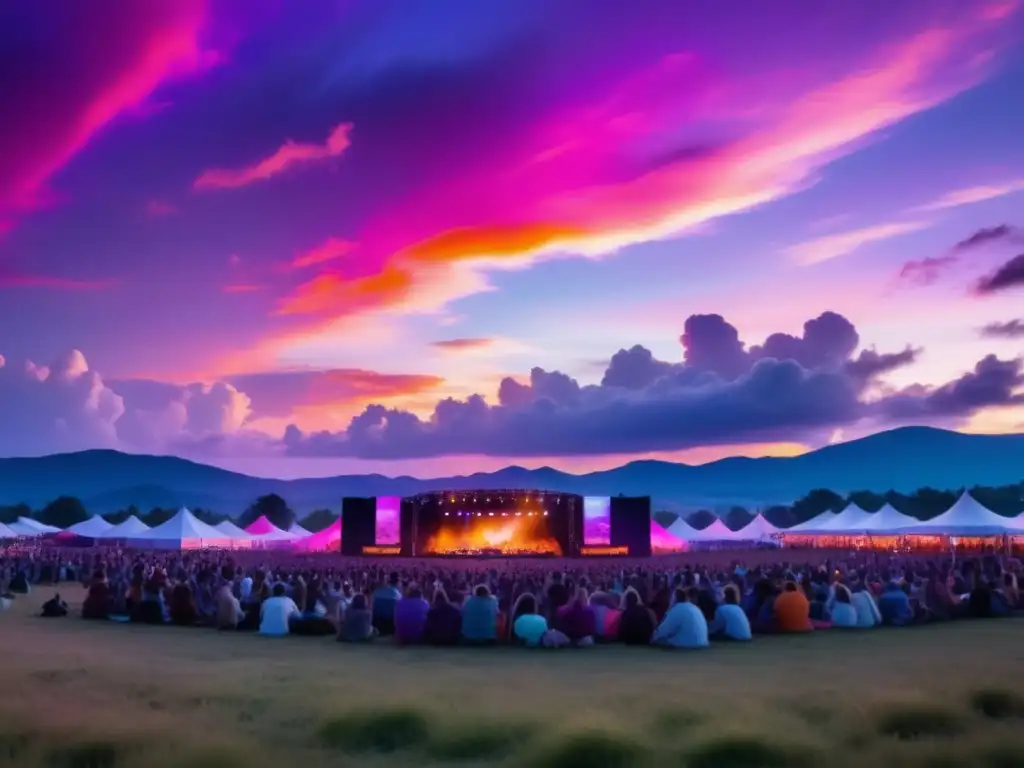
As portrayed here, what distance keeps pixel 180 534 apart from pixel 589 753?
42.7m

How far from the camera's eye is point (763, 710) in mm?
7230

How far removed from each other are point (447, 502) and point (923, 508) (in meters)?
86.0

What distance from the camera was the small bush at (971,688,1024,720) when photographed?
24.8 ft

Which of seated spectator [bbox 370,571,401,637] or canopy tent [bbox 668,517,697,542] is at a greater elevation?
seated spectator [bbox 370,571,401,637]

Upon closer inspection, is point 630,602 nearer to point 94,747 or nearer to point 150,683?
point 150,683

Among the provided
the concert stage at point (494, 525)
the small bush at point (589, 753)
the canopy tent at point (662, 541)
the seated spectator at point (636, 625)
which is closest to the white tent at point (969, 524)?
the concert stage at point (494, 525)

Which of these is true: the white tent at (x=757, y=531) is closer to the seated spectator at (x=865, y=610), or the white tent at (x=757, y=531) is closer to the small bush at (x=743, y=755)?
the seated spectator at (x=865, y=610)

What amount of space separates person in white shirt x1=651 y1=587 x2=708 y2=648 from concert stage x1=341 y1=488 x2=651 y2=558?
139ft

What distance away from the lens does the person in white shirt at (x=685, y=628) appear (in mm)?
12281

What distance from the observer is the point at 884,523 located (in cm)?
4794

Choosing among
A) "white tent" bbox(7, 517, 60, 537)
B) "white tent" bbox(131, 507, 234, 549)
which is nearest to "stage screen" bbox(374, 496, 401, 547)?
"white tent" bbox(131, 507, 234, 549)

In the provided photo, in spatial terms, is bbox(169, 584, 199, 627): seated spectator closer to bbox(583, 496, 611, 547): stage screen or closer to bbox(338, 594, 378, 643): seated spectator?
bbox(338, 594, 378, 643): seated spectator

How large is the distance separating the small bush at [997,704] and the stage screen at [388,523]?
49.3 meters

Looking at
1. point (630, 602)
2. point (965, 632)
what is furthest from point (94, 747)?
point (965, 632)
